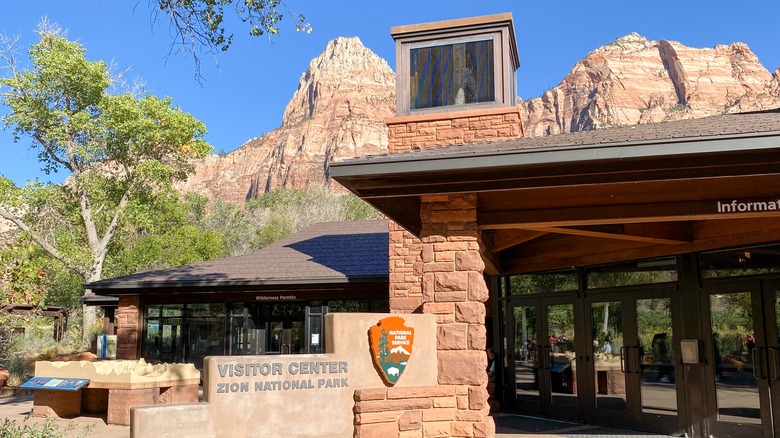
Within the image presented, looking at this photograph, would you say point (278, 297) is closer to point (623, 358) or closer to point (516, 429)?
point (516, 429)

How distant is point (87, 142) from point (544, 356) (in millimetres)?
28062

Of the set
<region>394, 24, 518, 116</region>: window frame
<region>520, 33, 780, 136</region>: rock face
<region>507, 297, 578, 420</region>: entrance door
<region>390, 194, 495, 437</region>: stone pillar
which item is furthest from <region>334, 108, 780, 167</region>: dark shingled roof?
<region>520, 33, 780, 136</region>: rock face

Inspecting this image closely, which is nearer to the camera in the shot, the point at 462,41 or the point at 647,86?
the point at 462,41

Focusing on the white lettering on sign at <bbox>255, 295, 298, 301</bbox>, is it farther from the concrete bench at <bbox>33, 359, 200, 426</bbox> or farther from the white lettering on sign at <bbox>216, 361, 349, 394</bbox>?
the white lettering on sign at <bbox>216, 361, 349, 394</bbox>

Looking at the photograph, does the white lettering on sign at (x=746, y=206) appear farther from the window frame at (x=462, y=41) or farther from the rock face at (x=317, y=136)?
the rock face at (x=317, y=136)

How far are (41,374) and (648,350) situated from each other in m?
10.7

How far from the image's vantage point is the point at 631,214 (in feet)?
23.9

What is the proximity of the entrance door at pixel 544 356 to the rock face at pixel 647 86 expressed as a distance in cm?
10884

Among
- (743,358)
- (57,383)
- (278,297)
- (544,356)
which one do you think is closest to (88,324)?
(278,297)

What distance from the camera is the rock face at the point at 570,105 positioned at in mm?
121438

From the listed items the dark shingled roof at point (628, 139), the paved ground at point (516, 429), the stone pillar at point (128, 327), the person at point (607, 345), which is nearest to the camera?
the dark shingled roof at point (628, 139)

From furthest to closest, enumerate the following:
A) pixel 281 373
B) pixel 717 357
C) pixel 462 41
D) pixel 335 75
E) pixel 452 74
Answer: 1. pixel 335 75
2. pixel 462 41
3. pixel 452 74
4. pixel 717 357
5. pixel 281 373

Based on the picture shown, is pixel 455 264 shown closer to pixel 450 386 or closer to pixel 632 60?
pixel 450 386

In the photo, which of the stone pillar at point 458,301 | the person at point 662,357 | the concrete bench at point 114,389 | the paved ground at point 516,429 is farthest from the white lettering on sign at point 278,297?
the stone pillar at point 458,301
